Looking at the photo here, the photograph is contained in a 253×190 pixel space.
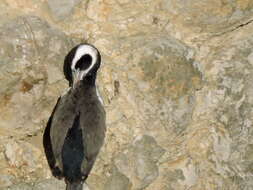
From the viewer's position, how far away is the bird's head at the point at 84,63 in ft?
21.4

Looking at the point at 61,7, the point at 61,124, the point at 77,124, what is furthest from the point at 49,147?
the point at 61,7

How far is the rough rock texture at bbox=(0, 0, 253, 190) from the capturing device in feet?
21.5

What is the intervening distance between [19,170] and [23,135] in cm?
32

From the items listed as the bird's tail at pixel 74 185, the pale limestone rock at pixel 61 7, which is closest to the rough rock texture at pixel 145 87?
the pale limestone rock at pixel 61 7

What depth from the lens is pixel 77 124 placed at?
629 cm

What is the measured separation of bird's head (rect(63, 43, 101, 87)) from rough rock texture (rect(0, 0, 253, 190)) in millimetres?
187

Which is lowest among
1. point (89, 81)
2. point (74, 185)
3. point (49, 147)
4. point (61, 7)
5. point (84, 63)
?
point (74, 185)

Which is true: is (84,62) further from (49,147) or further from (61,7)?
(49,147)

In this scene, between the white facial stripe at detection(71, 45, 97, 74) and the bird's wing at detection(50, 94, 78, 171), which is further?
the white facial stripe at detection(71, 45, 97, 74)

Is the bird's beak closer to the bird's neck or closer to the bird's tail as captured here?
the bird's neck

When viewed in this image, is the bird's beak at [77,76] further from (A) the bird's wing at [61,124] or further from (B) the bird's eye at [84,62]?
(A) the bird's wing at [61,124]

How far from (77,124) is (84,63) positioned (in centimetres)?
60

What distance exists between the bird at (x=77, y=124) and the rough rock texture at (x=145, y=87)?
109mm

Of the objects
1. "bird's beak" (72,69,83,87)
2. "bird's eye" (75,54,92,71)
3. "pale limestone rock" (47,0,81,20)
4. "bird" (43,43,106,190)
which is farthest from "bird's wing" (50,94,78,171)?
"pale limestone rock" (47,0,81,20)
